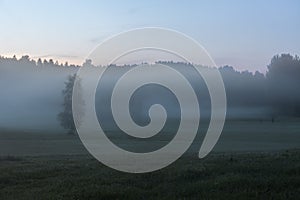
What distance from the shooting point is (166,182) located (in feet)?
61.9

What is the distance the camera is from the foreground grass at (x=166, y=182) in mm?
16438

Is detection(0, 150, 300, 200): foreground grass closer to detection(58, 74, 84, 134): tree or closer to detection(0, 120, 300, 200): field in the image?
detection(0, 120, 300, 200): field

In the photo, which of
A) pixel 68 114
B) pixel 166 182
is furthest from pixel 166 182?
pixel 68 114

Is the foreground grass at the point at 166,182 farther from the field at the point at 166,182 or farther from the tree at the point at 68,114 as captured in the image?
the tree at the point at 68,114

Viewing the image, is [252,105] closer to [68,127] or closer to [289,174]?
[68,127]

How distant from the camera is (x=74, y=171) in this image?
23.3 metres

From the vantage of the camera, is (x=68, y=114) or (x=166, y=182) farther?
(x=68, y=114)

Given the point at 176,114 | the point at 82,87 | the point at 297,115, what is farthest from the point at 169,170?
the point at 297,115

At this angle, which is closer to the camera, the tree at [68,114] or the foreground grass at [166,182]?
the foreground grass at [166,182]

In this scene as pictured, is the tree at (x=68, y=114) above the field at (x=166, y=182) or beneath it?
above

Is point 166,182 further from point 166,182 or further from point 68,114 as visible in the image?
point 68,114

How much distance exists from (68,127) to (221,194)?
104m

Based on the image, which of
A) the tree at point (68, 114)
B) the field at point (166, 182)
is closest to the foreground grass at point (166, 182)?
the field at point (166, 182)

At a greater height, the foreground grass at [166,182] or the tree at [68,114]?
the tree at [68,114]
